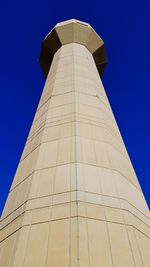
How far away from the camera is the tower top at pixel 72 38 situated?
2162 centimetres

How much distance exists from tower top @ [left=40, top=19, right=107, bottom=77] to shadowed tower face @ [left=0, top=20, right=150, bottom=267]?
38.1 ft

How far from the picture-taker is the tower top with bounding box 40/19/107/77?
21625 millimetres

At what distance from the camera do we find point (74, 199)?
20.9 feet

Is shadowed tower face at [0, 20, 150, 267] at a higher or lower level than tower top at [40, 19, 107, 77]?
lower

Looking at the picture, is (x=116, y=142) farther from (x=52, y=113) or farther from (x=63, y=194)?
(x=63, y=194)

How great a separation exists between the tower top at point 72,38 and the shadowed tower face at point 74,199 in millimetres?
11613

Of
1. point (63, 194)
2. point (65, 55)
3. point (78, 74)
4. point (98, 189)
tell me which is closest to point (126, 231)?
point (98, 189)

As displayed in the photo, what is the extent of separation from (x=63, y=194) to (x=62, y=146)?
7.40 feet

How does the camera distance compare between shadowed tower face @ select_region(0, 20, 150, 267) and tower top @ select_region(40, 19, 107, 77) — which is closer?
shadowed tower face @ select_region(0, 20, 150, 267)

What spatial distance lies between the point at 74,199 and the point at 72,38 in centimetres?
1793

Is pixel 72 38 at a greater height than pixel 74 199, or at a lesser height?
greater

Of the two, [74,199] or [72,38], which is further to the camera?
[72,38]

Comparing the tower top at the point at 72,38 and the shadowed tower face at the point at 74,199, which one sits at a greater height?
the tower top at the point at 72,38

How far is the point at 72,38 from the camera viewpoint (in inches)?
843
